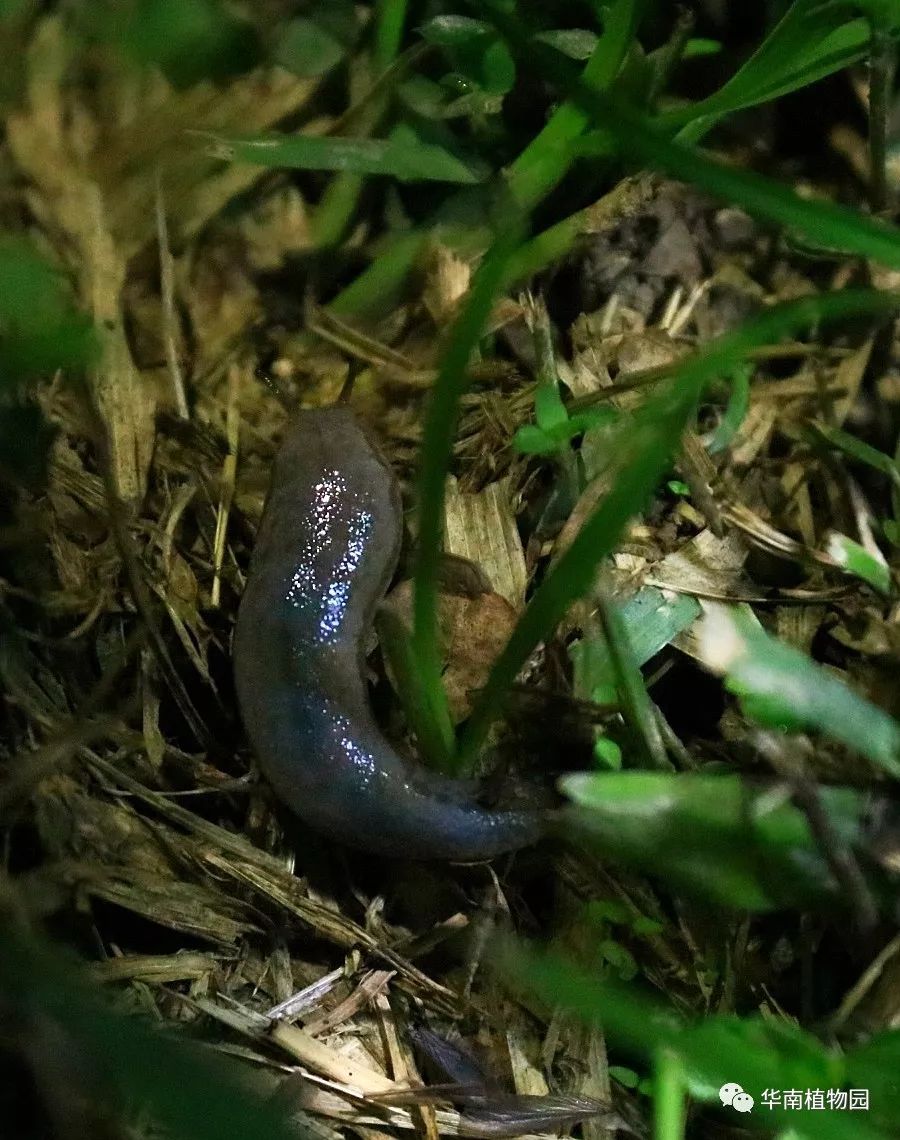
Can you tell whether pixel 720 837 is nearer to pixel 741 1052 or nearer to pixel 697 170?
pixel 741 1052

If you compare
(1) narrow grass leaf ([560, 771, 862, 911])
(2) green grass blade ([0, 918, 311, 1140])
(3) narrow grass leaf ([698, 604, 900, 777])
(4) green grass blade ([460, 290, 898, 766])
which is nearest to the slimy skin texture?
(1) narrow grass leaf ([560, 771, 862, 911])

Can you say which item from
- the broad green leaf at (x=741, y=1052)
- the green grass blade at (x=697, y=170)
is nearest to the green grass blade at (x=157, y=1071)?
the broad green leaf at (x=741, y=1052)

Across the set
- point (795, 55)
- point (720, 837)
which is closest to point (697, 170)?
point (795, 55)

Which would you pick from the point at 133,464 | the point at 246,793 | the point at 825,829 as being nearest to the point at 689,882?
the point at 825,829

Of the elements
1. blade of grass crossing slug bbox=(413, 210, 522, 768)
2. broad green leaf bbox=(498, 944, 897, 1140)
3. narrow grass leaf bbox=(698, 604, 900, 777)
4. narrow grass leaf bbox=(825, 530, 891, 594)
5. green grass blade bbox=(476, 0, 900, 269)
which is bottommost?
broad green leaf bbox=(498, 944, 897, 1140)

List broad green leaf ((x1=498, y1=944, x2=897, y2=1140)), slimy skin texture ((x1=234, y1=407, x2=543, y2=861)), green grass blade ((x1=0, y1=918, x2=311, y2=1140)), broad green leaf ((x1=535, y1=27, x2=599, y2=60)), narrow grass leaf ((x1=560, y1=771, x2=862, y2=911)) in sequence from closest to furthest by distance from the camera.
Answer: green grass blade ((x1=0, y1=918, x2=311, y2=1140)), broad green leaf ((x1=498, y1=944, x2=897, y2=1140)), narrow grass leaf ((x1=560, y1=771, x2=862, y2=911)), slimy skin texture ((x1=234, y1=407, x2=543, y2=861)), broad green leaf ((x1=535, y1=27, x2=599, y2=60))

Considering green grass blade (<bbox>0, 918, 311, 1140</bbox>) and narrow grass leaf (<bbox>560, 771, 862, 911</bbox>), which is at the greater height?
green grass blade (<bbox>0, 918, 311, 1140</bbox>)

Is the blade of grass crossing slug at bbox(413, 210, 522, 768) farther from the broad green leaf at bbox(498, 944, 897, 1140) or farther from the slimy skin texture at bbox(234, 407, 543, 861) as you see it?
the broad green leaf at bbox(498, 944, 897, 1140)
